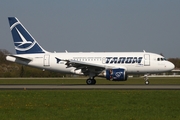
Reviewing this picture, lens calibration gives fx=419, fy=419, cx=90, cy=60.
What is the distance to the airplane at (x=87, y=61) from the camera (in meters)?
45.9

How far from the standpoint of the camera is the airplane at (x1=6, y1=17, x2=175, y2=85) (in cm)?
4591

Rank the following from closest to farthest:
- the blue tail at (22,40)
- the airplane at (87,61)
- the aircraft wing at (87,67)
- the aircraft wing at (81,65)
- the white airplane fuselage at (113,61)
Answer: the aircraft wing at (81,65)
the aircraft wing at (87,67)
the airplane at (87,61)
the white airplane fuselage at (113,61)
the blue tail at (22,40)

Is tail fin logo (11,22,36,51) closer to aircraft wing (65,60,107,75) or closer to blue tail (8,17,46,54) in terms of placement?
blue tail (8,17,46,54)

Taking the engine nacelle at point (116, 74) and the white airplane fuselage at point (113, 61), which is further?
the white airplane fuselage at point (113, 61)

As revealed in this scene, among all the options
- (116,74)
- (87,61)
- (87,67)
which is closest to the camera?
(116,74)

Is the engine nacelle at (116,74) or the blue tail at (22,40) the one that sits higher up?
the blue tail at (22,40)

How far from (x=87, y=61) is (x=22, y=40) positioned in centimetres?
833

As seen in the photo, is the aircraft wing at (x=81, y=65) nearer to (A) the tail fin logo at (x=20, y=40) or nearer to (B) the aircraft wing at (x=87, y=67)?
(B) the aircraft wing at (x=87, y=67)

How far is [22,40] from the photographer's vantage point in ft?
164
